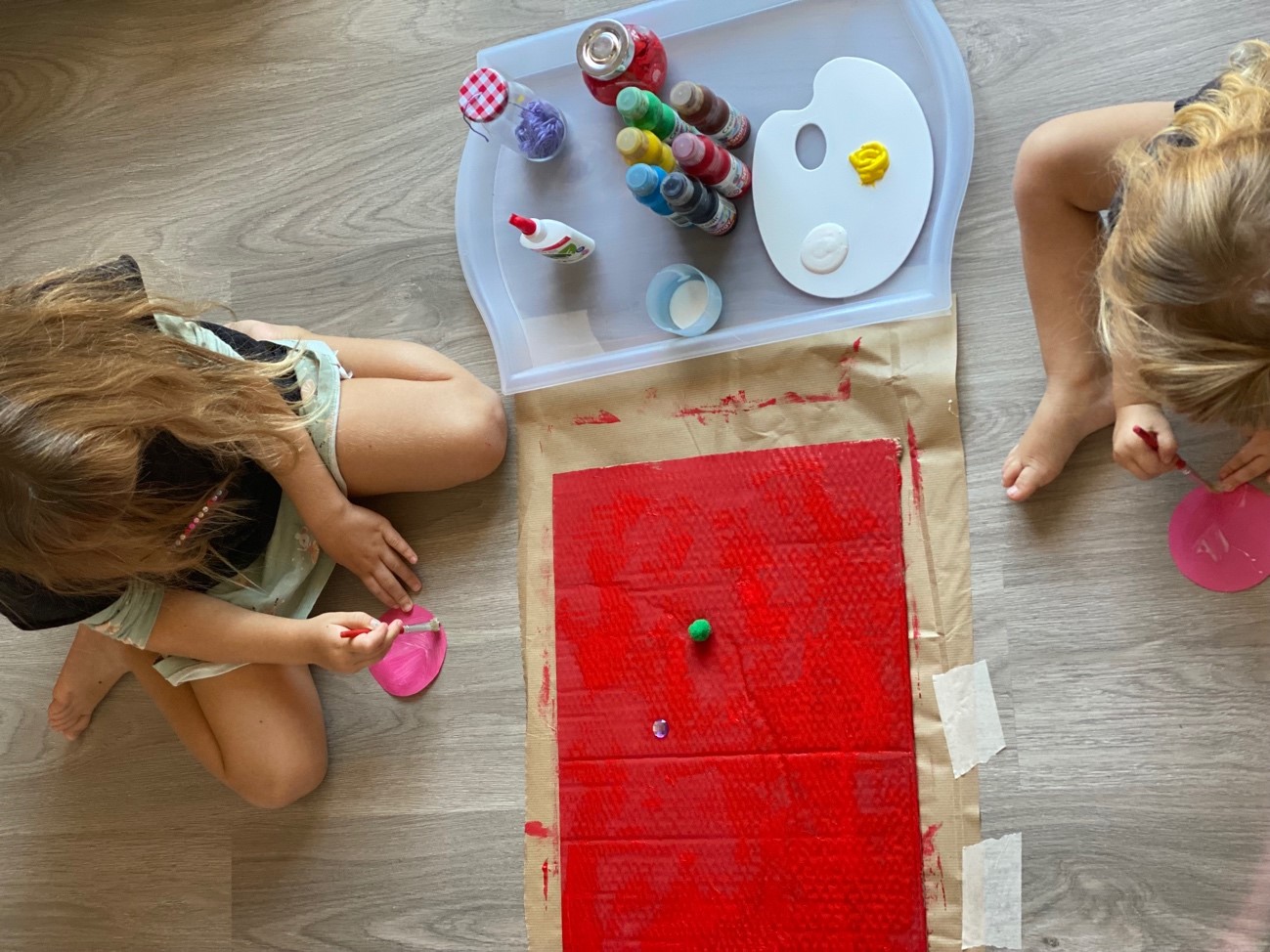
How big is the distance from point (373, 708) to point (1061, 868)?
65 centimetres

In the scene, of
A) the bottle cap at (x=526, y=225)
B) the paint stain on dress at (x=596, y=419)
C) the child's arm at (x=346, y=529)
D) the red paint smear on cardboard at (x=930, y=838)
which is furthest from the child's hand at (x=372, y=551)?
the red paint smear on cardboard at (x=930, y=838)

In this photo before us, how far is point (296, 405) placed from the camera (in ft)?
3.01

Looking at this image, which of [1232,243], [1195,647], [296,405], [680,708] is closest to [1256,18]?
[1232,243]

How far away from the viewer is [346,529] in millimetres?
945

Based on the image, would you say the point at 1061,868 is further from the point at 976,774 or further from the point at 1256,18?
the point at 1256,18

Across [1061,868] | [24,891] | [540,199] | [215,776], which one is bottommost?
[24,891]

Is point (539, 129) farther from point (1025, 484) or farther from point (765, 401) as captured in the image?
point (1025, 484)

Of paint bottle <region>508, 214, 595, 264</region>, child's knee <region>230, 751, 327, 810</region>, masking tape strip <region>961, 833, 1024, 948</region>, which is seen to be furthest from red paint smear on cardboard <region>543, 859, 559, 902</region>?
paint bottle <region>508, 214, 595, 264</region>

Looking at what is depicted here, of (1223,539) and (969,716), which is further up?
(1223,539)

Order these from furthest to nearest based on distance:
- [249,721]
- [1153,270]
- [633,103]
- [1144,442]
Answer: [249,721], [633,103], [1144,442], [1153,270]

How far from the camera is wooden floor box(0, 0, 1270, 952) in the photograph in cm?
78

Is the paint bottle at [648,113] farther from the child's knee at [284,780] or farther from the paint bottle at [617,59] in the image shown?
the child's knee at [284,780]

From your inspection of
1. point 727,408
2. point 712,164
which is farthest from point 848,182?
point 727,408

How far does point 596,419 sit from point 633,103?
→ 30cm
